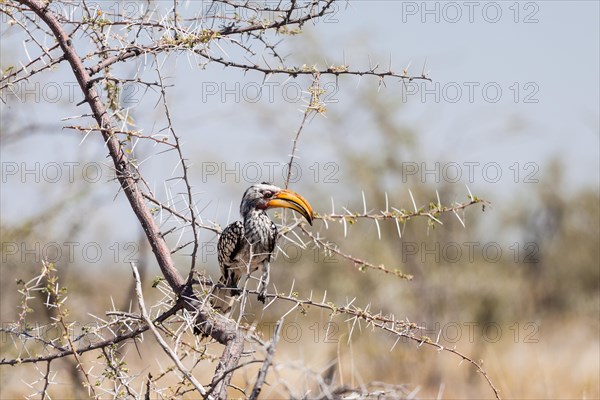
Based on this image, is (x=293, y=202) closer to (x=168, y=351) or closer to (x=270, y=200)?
(x=270, y=200)

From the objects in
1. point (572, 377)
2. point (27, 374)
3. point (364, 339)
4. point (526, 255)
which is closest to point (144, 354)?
point (364, 339)

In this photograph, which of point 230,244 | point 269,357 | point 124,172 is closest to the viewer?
point 269,357

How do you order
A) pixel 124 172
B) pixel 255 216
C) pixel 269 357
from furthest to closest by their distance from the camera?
pixel 255 216 < pixel 124 172 < pixel 269 357

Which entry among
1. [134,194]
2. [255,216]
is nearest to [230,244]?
[255,216]

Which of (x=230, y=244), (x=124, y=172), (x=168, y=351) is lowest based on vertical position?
(x=168, y=351)

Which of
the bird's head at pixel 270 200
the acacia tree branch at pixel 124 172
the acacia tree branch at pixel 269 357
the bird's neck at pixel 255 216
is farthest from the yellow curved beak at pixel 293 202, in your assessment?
the acacia tree branch at pixel 269 357

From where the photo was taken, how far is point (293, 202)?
3965 millimetres

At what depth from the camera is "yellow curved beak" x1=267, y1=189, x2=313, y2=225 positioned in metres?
3.74

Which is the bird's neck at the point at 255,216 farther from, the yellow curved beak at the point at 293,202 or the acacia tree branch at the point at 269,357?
the acacia tree branch at the point at 269,357

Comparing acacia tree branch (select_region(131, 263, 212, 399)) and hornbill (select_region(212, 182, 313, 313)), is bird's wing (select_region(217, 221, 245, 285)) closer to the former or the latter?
hornbill (select_region(212, 182, 313, 313))

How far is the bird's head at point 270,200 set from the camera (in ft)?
12.6

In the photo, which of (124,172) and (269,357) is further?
(124,172)

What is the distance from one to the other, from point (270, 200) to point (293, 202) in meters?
0.38

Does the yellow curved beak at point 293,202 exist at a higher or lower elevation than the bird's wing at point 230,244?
higher
